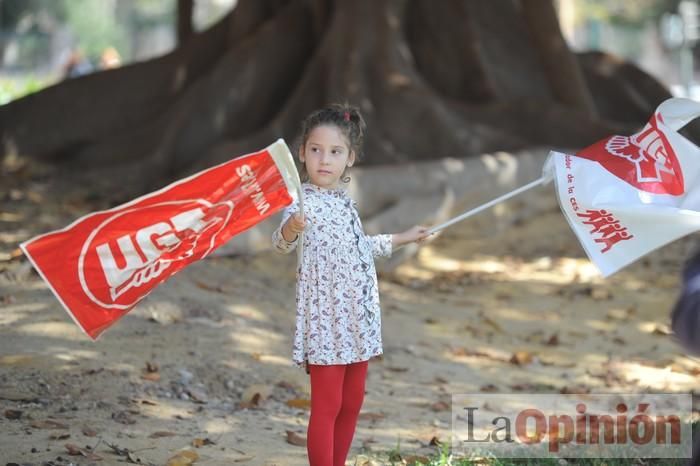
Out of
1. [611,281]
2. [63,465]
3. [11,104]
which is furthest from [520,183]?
[63,465]

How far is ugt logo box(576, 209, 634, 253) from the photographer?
4.22m

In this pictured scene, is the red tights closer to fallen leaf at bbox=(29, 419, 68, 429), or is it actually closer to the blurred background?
fallen leaf at bbox=(29, 419, 68, 429)

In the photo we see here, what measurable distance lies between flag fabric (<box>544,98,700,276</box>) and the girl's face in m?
0.85

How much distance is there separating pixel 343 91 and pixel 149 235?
6208 millimetres

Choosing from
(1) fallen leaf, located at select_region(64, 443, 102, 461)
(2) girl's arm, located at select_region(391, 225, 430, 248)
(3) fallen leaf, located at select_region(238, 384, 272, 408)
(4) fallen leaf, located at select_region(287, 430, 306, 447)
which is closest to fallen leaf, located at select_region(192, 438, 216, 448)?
(4) fallen leaf, located at select_region(287, 430, 306, 447)

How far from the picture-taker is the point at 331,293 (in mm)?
4180

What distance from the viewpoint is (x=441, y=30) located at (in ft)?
37.6

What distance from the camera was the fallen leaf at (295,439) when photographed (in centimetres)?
509

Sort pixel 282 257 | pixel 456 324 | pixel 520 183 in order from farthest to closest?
pixel 520 183, pixel 282 257, pixel 456 324

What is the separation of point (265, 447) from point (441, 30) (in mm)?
7214

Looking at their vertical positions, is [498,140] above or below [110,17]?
below

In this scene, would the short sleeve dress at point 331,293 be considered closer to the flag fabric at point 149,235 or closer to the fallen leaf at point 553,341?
the flag fabric at point 149,235

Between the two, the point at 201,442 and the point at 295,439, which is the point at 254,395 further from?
the point at 201,442

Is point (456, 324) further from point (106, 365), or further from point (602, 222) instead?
point (602, 222)
